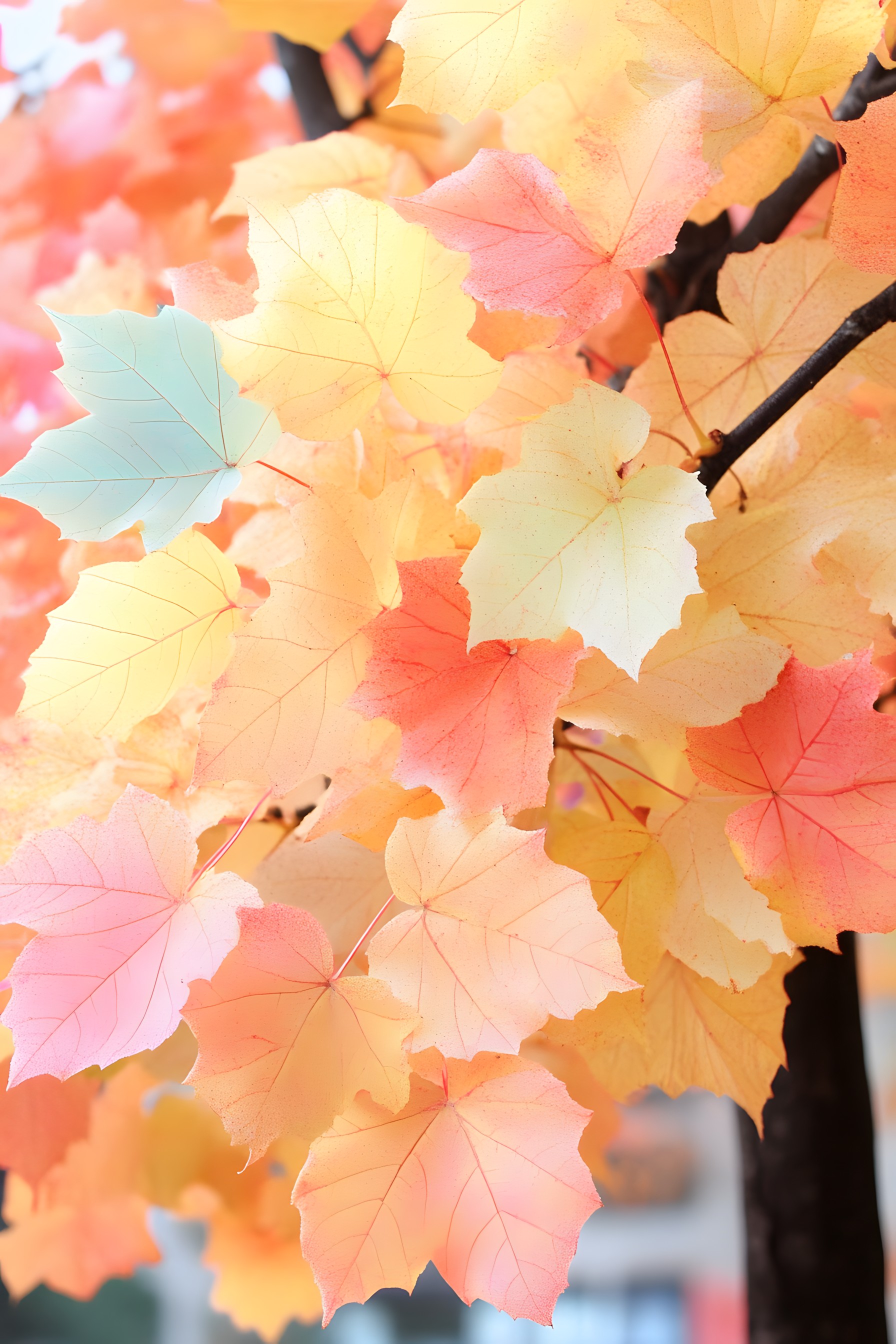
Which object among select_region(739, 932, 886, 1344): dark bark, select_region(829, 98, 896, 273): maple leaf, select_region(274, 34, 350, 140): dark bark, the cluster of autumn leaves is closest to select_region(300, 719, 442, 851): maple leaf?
the cluster of autumn leaves

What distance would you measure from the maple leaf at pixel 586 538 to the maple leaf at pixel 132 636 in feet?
0.24

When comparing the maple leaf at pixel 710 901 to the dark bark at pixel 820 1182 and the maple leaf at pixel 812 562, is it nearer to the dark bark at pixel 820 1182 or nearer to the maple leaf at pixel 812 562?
the maple leaf at pixel 812 562

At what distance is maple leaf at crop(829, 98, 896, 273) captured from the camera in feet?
0.59

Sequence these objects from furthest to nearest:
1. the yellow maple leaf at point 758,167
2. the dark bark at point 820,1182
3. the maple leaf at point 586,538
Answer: the dark bark at point 820,1182
the yellow maple leaf at point 758,167
the maple leaf at point 586,538

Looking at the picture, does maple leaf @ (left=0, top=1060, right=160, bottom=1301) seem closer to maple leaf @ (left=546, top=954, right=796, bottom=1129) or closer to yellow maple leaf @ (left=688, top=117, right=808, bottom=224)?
maple leaf @ (left=546, top=954, right=796, bottom=1129)

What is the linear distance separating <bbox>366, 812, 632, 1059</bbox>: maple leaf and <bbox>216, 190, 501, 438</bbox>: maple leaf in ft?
0.29

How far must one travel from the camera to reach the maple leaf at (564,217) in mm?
182

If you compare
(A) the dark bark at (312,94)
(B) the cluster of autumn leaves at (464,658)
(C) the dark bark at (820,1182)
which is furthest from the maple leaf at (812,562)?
(A) the dark bark at (312,94)

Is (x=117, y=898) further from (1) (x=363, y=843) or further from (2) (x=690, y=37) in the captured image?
(2) (x=690, y=37)

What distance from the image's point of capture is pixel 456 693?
0.19m

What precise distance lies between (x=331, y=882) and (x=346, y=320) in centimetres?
13

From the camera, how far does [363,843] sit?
0.24m

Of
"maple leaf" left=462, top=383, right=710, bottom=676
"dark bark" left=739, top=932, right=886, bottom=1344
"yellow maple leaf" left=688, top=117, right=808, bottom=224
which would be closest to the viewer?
"maple leaf" left=462, top=383, right=710, bottom=676

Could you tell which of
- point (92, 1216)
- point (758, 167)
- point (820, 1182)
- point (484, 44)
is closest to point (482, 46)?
point (484, 44)
